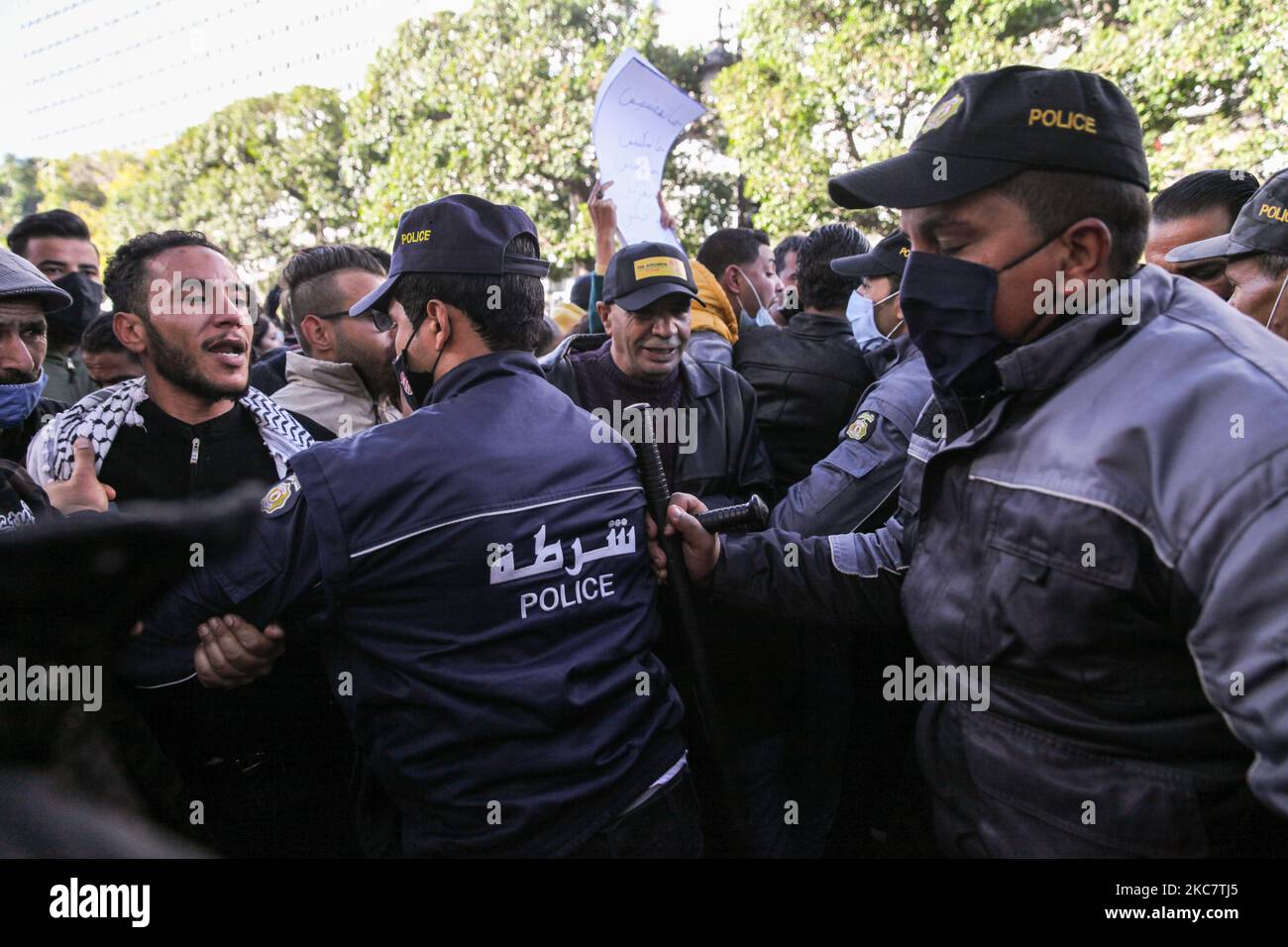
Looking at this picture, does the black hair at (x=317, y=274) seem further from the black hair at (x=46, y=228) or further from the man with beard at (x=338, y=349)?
the black hair at (x=46, y=228)

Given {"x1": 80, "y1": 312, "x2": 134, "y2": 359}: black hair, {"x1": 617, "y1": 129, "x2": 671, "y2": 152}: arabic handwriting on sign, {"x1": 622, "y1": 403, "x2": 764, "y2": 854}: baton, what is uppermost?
{"x1": 617, "y1": 129, "x2": 671, "y2": 152}: arabic handwriting on sign

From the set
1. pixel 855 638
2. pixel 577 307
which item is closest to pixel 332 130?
pixel 577 307

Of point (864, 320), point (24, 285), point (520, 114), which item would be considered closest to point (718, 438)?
point (864, 320)

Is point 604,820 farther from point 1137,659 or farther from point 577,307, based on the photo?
point 577,307

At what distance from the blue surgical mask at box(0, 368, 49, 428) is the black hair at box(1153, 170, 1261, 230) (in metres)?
4.27

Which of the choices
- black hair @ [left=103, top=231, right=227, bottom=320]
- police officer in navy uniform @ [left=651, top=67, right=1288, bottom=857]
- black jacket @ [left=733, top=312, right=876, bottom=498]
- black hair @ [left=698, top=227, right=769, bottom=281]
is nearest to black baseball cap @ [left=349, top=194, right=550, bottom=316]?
police officer in navy uniform @ [left=651, top=67, right=1288, bottom=857]

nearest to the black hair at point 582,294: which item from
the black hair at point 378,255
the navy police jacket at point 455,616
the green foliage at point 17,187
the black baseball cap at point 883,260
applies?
the black hair at point 378,255

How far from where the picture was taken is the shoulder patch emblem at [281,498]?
67.0 inches

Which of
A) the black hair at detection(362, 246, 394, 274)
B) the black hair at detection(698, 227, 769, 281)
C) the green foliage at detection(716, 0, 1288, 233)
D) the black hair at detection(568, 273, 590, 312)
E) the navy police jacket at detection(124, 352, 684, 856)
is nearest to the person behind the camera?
the navy police jacket at detection(124, 352, 684, 856)

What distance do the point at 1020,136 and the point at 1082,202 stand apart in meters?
0.16

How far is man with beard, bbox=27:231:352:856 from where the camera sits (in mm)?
2334

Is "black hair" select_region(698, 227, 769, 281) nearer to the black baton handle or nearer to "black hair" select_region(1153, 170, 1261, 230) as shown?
"black hair" select_region(1153, 170, 1261, 230)

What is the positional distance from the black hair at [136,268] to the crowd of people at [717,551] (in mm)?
18
